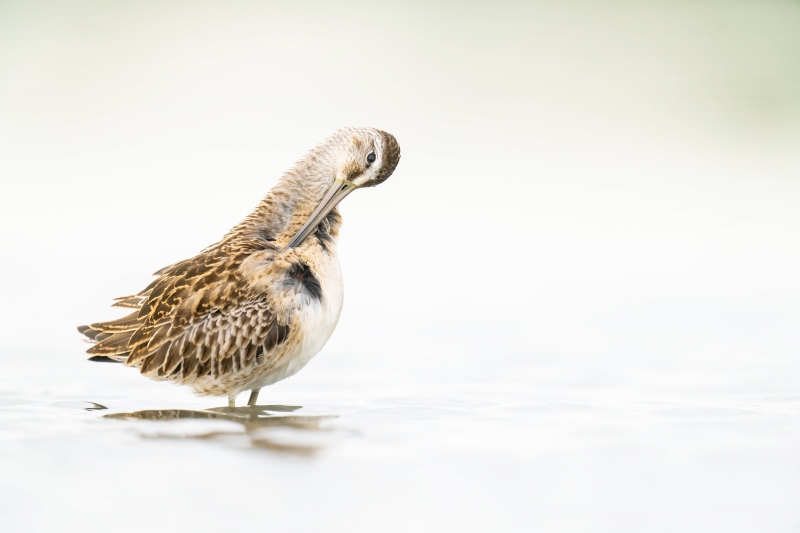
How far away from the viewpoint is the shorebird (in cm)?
594

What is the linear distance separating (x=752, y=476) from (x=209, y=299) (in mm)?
3052

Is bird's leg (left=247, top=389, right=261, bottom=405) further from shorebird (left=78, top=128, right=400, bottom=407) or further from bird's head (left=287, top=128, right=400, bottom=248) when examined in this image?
bird's head (left=287, top=128, right=400, bottom=248)

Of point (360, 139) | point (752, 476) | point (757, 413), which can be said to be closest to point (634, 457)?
point (752, 476)

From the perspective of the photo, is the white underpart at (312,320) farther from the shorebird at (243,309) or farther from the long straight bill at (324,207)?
the long straight bill at (324,207)

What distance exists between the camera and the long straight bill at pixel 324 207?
247 inches

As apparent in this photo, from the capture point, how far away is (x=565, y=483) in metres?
4.68

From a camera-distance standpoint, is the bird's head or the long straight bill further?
the bird's head

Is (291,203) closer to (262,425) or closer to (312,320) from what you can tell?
(312,320)

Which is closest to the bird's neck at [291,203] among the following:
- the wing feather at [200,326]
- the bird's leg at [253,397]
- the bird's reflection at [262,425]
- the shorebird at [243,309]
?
the shorebird at [243,309]

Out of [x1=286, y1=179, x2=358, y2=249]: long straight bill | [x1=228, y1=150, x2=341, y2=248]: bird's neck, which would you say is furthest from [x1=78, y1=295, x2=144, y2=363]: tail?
[x1=286, y1=179, x2=358, y2=249]: long straight bill

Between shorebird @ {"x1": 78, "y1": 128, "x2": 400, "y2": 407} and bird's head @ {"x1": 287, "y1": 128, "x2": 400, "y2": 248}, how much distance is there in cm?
9

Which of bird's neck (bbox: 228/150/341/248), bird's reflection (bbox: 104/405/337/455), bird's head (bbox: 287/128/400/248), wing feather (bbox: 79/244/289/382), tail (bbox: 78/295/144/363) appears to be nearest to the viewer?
bird's reflection (bbox: 104/405/337/455)

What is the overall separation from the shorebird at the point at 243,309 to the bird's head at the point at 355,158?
87 mm

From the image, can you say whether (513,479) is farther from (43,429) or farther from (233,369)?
(43,429)
